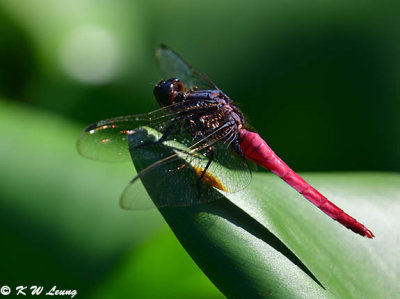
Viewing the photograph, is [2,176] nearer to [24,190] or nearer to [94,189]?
[24,190]

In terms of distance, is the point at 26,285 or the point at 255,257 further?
the point at 26,285

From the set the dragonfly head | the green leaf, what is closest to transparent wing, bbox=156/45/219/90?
the dragonfly head

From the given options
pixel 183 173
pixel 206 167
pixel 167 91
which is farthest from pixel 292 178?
pixel 167 91

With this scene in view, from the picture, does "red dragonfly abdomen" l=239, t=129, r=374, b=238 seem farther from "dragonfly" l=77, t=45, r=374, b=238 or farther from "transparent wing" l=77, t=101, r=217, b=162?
"transparent wing" l=77, t=101, r=217, b=162

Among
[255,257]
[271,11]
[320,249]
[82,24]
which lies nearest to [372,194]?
[320,249]

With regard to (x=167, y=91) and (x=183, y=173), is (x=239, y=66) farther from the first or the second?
(x=183, y=173)

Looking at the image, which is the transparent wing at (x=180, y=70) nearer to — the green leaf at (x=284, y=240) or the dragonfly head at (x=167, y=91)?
the dragonfly head at (x=167, y=91)

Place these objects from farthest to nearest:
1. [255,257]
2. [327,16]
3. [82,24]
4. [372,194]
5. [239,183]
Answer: [82,24], [327,16], [372,194], [239,183], [255,257]
